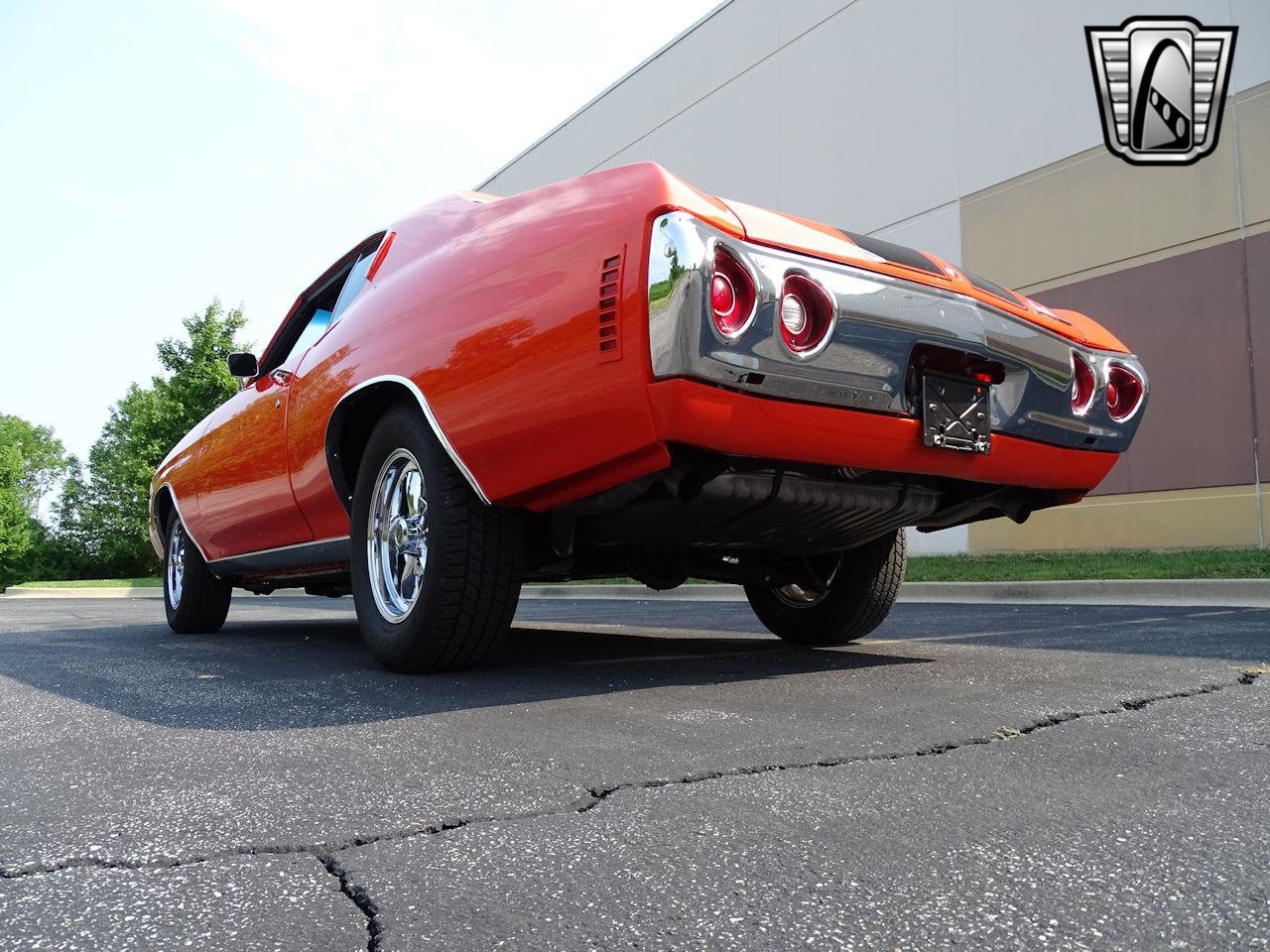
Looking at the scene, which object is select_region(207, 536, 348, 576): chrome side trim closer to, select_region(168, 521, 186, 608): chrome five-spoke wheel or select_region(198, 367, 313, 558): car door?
select_region(198, 367, 313, 558): car door

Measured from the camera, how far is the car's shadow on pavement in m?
2.80

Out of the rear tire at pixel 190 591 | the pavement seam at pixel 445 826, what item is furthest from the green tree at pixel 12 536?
the pavement seam at pixel 445 826

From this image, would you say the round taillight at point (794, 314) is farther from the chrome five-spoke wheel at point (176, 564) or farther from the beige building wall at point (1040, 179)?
the beige building wall at point (1040, 179)

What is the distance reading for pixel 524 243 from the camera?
2.91m

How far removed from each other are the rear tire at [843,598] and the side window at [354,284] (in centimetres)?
211

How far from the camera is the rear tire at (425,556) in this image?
10.1ft

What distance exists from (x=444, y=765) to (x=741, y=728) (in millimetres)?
705

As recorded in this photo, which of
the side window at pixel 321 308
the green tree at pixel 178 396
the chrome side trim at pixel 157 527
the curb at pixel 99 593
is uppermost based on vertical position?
the green tree at pixel 178 396

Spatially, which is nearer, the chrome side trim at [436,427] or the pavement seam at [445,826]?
the pavement seam at [445,826]

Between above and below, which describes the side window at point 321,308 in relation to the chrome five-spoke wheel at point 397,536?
above

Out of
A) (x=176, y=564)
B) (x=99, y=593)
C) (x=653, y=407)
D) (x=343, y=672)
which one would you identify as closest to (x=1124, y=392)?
(x=653, y=407)

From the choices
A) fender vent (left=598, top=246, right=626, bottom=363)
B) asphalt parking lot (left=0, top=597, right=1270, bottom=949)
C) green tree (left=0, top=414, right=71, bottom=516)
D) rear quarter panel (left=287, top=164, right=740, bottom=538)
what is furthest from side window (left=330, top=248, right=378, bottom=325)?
green tree (left=0, top=414, right=71, bottom=516)

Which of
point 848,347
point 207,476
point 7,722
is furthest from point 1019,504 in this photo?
point 207,476

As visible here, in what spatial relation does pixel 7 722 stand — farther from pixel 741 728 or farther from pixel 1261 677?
pixel 1261 677
